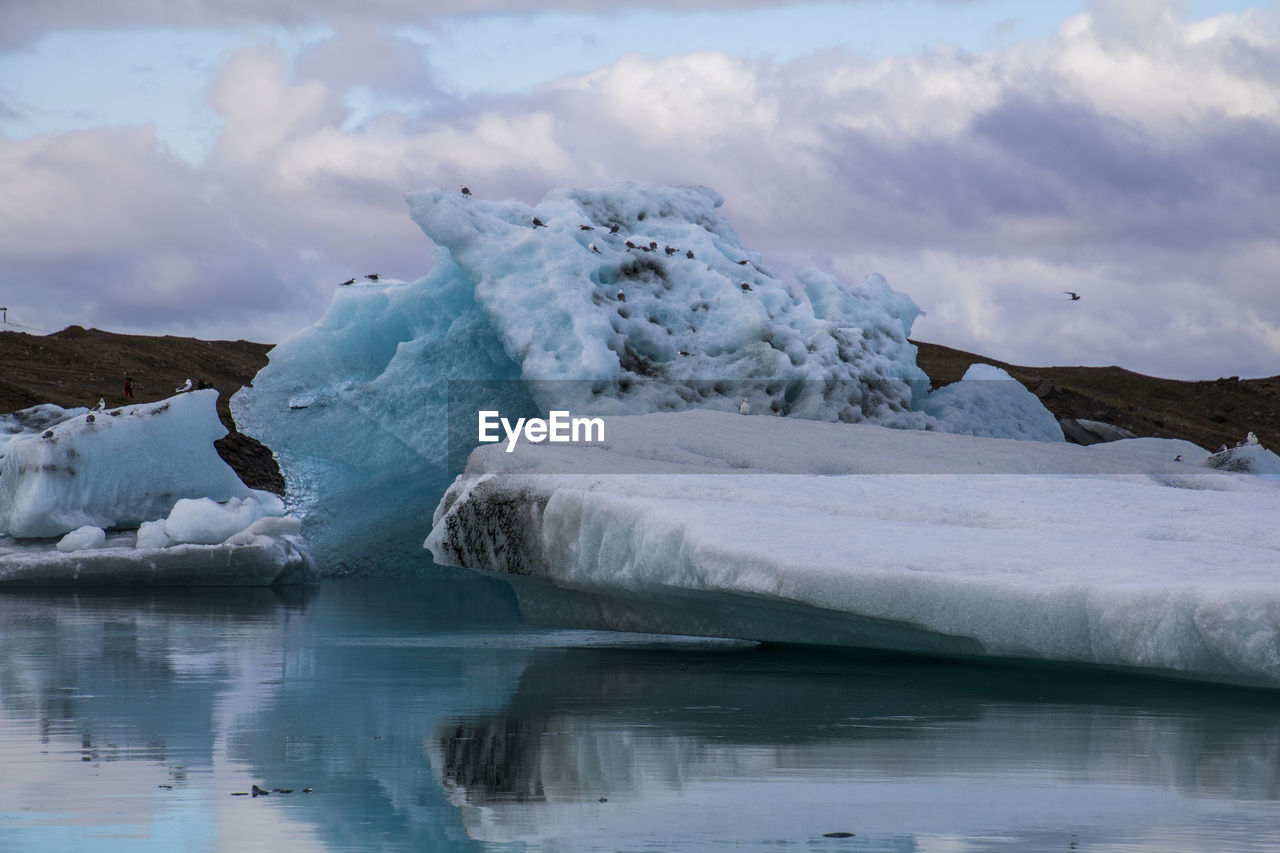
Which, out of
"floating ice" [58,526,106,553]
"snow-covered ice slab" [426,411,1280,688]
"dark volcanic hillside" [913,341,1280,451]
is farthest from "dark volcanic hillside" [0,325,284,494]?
"snow-covered ice slab" [426,411,1280,688]

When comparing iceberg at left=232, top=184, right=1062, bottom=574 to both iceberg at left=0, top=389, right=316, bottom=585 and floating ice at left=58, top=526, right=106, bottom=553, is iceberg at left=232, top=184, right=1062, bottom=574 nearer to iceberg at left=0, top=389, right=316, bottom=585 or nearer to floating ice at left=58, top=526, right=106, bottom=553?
iceberg at left=0, top=389, right=316, bottom=585

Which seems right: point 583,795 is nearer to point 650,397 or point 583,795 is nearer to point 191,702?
point 191,702

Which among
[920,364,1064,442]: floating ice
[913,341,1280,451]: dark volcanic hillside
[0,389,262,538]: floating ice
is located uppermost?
[913,341,1280,451]: dark volcanic hillside

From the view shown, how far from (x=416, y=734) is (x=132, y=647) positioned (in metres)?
4.50

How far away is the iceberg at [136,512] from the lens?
1716cm

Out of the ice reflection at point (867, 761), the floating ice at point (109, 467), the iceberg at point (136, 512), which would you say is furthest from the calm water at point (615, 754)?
the floating ice at point (109, 467)

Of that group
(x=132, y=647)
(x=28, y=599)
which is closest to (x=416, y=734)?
(x=132, y=647)

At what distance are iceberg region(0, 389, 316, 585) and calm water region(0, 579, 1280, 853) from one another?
840 cm

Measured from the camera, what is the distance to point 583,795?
4.29m

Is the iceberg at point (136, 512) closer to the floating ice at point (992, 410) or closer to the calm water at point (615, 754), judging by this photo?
the floating ice at point (992, 410)

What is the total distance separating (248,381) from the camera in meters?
45.4

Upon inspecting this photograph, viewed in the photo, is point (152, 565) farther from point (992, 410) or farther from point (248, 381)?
point (248, 381)

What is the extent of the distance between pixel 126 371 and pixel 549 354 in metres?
30.2

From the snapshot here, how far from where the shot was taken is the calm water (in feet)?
12.6
